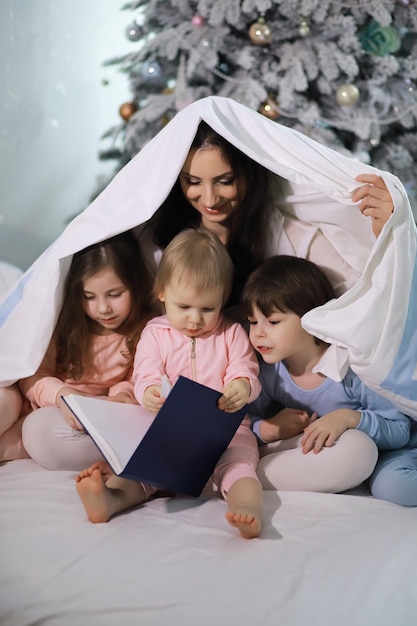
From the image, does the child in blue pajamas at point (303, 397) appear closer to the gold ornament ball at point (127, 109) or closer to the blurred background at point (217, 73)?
the blurred background at point (217, 73)

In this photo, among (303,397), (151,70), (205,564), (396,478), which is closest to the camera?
(205,564)

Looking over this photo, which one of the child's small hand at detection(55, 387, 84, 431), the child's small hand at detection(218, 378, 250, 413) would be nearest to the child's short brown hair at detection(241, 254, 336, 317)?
the child's small hand at detection(218, 378, 250, 413)

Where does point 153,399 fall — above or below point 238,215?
below

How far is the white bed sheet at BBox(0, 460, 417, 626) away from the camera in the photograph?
107 centimetres

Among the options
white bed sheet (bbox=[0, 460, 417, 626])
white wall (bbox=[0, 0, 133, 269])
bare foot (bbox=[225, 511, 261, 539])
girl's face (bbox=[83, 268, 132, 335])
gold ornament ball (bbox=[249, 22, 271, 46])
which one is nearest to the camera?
white bed sheet (bbox=[0, 460, 417, 626])

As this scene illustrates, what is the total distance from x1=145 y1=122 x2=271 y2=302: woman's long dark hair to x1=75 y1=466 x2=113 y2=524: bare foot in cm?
59

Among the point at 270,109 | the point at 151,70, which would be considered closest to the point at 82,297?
the point at 270,109

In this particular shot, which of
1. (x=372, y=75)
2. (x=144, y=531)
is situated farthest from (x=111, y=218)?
(x=372, y=75)

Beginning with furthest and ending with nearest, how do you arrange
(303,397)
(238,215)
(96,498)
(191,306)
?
(238,215)
(303,397)
(191,306)
(96,498)

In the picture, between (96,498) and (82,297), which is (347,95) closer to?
(82,297)

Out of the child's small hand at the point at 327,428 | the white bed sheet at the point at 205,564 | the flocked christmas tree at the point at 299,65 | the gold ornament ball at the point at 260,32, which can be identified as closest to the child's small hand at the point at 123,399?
the white bed sheet at the point at 205,564

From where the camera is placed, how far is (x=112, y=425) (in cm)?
141

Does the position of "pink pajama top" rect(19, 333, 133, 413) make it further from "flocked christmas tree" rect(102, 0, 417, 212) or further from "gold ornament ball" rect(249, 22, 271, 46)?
"gold ornament ball" rect(249, 22, 271, 46)

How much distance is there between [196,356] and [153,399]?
19 cm
